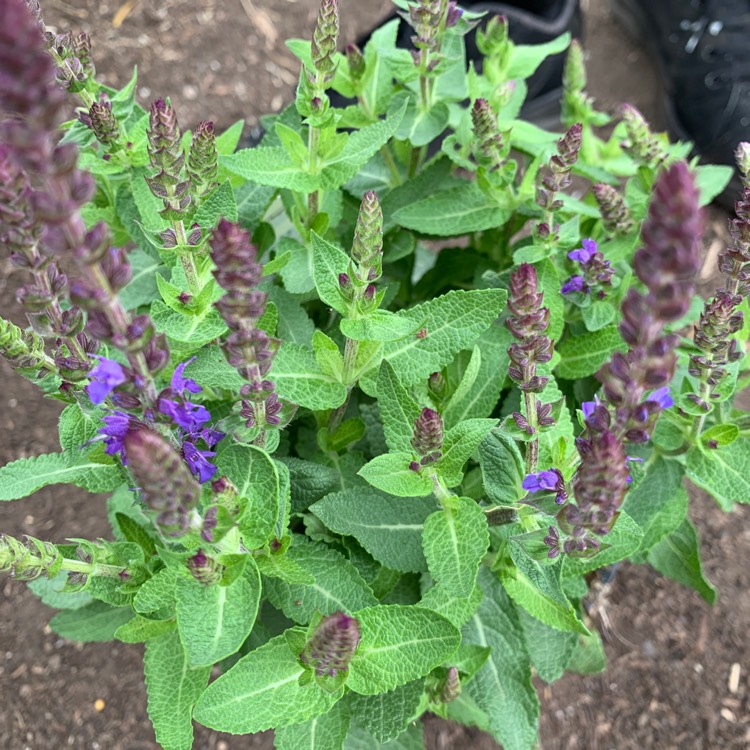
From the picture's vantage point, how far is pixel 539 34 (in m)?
2.57

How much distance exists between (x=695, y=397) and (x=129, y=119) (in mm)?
1101

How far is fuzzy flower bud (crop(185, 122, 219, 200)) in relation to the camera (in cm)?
106

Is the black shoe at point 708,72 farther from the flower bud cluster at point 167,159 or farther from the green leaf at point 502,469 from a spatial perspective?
the flower bud cluster at point 167,159

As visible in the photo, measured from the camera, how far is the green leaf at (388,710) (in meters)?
1.19

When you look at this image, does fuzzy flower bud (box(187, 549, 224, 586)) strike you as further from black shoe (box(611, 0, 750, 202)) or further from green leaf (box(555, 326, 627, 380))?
black shoe (box(611, 0, 750, 202))

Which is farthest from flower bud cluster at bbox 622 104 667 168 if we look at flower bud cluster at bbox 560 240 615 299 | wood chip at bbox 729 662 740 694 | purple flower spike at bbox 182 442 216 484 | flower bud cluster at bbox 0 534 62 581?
wood chip at bbox 729 662 740 694

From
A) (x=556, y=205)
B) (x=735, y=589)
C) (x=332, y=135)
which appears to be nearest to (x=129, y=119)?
(x=332, y=135)

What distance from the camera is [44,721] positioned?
1920 mm

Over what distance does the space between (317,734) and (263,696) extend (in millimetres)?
176

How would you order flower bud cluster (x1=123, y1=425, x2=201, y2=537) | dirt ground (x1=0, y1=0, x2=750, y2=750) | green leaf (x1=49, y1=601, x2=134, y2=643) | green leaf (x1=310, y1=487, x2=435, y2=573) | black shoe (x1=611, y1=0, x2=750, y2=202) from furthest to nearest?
black shoe (x1=611, y1=0, x2=750, y2=202) < dirt ground (x1=0, y1=0, x2=750, y2=750) < green leaf (x1=49, y1=601, x2=134, y2=643) < green leaf (x1=310, y1=487, x2=435, y2=573) < flower bud cluster (x1=123, y1=425, x2=201, y2=537)

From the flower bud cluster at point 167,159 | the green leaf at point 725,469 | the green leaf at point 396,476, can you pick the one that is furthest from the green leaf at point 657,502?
the flower bud cluster at point 167,159

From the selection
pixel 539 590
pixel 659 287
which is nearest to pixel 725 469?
pixel 539 590

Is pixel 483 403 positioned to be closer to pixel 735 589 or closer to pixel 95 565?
pixel 95 565

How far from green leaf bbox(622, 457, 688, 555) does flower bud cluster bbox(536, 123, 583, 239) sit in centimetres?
45
